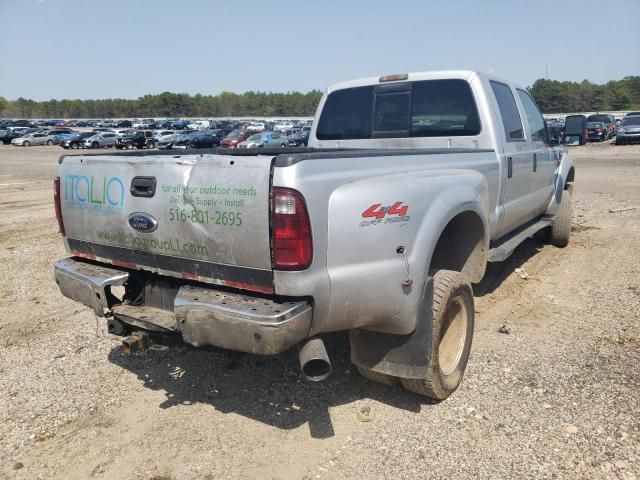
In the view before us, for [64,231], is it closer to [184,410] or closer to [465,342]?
[184,410]

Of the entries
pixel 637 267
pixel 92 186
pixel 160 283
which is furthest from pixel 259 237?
pixel 637 267

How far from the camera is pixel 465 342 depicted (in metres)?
3.58

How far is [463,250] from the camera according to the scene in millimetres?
3998

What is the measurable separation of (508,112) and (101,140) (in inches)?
1614

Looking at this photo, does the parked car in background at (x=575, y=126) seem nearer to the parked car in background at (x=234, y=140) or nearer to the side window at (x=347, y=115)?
the side window at (x=347, y=115)

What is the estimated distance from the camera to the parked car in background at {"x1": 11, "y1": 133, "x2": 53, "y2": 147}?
45.2m

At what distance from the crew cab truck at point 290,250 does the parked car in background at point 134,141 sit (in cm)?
3903

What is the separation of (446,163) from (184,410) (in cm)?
235

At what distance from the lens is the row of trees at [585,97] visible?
303 feet

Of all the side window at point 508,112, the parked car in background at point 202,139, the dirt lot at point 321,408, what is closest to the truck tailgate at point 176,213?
the dirt lot at point 321,408

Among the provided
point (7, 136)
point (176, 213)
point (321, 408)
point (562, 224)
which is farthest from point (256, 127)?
point (176, 213)

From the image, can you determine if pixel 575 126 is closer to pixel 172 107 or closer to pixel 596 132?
pixel 596 132

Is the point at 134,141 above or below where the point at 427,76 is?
below

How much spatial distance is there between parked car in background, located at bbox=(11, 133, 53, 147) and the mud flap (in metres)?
50.2
